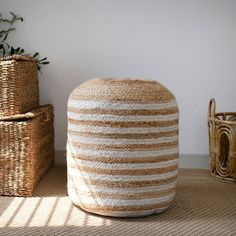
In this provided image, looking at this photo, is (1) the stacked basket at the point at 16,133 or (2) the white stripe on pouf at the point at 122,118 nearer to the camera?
(2) the white stripe on pouf at the point at 122,118

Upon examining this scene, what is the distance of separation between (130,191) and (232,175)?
0.65 metres

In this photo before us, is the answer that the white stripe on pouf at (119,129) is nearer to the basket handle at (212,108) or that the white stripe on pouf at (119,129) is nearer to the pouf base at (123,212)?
the pouf base at (123,212)

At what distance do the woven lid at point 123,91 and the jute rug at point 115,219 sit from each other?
409 millimetres

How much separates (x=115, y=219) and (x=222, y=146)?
70 centimetres

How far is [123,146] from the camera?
45.8 inches

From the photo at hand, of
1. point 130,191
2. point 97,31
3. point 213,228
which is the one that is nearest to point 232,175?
point 213,228

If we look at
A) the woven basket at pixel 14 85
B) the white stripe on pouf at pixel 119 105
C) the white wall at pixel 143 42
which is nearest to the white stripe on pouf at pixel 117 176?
the white stripe on pouf at pixel 119 105

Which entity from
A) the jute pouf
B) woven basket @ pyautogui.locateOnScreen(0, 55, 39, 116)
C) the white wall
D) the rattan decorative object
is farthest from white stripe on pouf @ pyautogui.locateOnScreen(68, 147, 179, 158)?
the white wall

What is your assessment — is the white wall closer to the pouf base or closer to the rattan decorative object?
the rattan decorative object

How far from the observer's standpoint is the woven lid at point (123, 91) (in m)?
1.18

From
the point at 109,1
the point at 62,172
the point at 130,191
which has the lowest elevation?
the point at 62,172

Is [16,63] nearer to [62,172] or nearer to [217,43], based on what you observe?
[62,172]

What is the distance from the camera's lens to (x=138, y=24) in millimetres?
1787

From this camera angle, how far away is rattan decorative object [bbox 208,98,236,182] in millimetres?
1588
